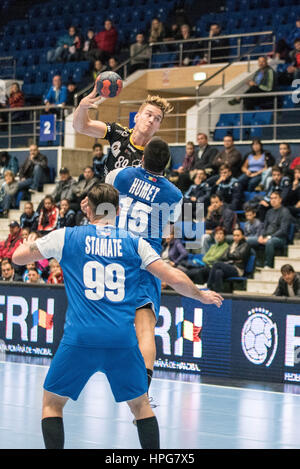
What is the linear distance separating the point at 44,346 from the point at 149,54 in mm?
10816

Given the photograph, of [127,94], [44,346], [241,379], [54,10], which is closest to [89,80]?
[127,94]

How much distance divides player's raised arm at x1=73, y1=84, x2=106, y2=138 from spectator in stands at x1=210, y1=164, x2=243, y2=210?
7780 millimetres

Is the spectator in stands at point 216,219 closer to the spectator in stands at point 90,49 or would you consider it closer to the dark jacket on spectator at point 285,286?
the dark jacket on spectator at point 285,286

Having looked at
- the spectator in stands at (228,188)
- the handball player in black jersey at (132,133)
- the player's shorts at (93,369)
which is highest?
the spectator in stands at (228,188)

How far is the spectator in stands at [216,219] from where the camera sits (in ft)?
47.0

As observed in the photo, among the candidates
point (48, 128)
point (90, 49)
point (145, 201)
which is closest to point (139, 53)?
point (90, 49)

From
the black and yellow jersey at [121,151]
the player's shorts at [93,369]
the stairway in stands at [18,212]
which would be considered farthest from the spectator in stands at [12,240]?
the player's shorts at [93,369]

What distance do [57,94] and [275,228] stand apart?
8.51 m

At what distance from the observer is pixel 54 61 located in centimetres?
2292

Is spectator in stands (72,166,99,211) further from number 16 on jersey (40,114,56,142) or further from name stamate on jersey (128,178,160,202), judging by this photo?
name stamate on jersey (128,178,160,202)

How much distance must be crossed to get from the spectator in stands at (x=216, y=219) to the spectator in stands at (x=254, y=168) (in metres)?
0.86

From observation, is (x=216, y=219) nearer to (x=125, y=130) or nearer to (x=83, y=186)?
(x=83, y=186)

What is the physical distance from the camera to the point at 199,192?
49.6ft

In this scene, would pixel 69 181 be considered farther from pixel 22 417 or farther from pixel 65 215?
pixel 22 417
